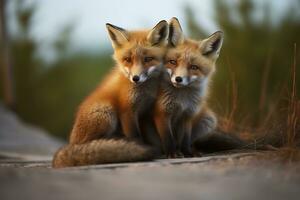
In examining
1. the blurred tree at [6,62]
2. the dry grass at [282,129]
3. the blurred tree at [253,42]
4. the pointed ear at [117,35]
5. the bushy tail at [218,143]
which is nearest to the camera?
the dry grass at [282,129]

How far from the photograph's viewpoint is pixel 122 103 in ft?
17.8

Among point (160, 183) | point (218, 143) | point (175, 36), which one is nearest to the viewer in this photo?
point (160, 183)

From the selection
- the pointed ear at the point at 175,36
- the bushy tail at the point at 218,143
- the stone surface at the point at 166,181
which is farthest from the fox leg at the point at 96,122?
the bushy tail at the point at 218,143

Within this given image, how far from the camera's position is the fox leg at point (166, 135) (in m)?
5.30

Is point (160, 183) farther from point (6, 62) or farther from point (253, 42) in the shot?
point (6, 62)

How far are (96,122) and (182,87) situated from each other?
2.88 feet

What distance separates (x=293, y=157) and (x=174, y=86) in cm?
135

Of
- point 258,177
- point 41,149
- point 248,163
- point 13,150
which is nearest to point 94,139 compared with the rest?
point 248,163

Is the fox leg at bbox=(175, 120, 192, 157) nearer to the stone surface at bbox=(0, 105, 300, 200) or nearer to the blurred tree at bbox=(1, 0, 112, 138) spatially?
the stone surface at bbox=(0, 105, 300, 200)

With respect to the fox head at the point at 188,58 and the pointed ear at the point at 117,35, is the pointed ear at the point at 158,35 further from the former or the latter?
the pointed ear at the point at 117,35

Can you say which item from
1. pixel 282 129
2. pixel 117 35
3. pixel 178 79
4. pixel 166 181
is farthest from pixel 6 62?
pixel 166 181

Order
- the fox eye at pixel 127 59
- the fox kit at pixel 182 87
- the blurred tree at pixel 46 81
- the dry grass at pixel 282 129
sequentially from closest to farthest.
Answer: the dry grass at pixel 282 129
the fox kit at pixel 182 87
the fox eye at pixel 127 59
the blurred tree at pixel 46 81

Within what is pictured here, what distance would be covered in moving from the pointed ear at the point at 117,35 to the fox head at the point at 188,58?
0.48 meters

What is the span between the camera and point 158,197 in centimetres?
332
